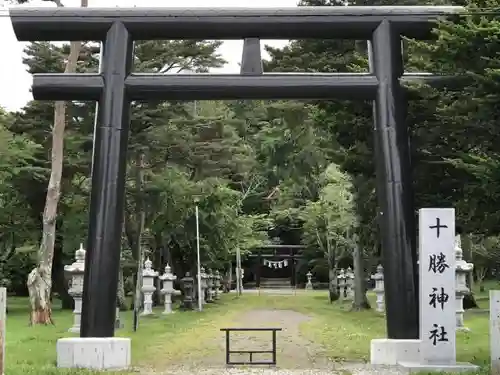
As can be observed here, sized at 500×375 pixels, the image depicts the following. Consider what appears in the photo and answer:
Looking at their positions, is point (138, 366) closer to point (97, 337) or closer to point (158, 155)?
point (97, 337)

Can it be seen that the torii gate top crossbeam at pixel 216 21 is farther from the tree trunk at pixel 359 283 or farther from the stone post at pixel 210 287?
the stone post at pixel 210 287

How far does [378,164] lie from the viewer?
11617mm

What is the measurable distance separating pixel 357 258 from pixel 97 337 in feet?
59.3

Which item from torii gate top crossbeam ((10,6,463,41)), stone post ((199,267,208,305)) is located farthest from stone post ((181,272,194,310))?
torii gate top crossbeam ((10,6,463,41))

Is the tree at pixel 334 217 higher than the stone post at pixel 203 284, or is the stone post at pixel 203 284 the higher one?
the tree at pixel 334 217

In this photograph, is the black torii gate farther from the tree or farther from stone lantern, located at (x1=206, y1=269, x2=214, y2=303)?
stone lantern, located at (x1=206, y1=269, x2=214, y2=303)

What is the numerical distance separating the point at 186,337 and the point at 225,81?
753 cm

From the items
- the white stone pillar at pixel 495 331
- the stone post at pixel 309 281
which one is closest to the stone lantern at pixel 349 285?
the stone post at pixel 309 281

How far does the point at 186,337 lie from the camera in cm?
1680

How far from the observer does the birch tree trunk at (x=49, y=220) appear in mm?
19922

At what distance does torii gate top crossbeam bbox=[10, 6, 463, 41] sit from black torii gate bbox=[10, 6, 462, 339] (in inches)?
0.7

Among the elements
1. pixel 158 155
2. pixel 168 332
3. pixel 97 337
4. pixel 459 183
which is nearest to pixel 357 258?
pixel 158 155

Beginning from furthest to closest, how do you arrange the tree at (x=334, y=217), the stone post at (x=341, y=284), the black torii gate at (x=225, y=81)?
the stone post at (x=341, y=284)
the tree at (x=334, y=217)
the black torii gate at (x=225, y=81)

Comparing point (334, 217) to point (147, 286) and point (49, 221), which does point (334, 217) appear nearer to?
point (147, 286)
